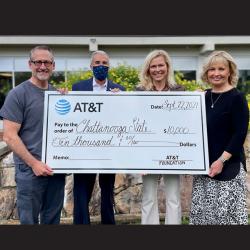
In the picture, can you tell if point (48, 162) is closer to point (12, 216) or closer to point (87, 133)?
point (87, 133)

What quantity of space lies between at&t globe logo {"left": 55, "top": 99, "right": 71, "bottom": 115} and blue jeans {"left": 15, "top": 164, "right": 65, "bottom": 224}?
0.73 metres

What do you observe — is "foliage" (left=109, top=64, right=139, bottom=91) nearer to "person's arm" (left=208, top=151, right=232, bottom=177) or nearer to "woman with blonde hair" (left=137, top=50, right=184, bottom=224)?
"woman with blonde hair" (left=137, top=50, right=184, bottom=224)

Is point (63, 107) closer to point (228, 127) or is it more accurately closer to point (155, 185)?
point (155, 185)

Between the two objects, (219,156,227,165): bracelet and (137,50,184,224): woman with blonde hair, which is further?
(137,50,184,224): woman with blonde hair

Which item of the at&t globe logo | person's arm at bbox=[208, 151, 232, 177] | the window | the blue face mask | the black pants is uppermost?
the window

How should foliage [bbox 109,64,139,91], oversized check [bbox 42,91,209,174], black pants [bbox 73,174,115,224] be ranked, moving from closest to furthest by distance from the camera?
oversized check [bbox 42,91,209,174] < black pants [bbox 73,174,115,224] < foliage [bbox 109,64,139,91]

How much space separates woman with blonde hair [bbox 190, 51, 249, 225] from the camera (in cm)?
436

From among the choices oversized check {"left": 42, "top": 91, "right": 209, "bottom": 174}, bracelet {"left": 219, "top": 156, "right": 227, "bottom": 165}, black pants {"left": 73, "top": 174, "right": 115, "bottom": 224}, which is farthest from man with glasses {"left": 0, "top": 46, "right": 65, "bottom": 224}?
bracelet {"left": 219, "top": 156, "right": 227, "bottom": 165}

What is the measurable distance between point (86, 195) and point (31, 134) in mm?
1071

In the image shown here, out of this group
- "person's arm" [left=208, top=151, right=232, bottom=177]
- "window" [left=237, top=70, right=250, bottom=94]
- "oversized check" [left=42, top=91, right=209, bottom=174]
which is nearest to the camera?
"person's arm" [left=208, top=151, right=232, bottom=177]

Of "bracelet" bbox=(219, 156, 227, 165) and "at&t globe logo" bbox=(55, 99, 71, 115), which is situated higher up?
"at&t globe logo" bbox=(55, 99, 71, 115)

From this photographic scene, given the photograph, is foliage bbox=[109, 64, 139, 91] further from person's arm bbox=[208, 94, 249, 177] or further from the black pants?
person's arm bbox=[208, 94, 249, 177]

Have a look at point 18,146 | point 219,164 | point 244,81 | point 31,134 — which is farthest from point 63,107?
point 244,81

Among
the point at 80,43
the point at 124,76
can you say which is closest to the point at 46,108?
the point at 124,76
